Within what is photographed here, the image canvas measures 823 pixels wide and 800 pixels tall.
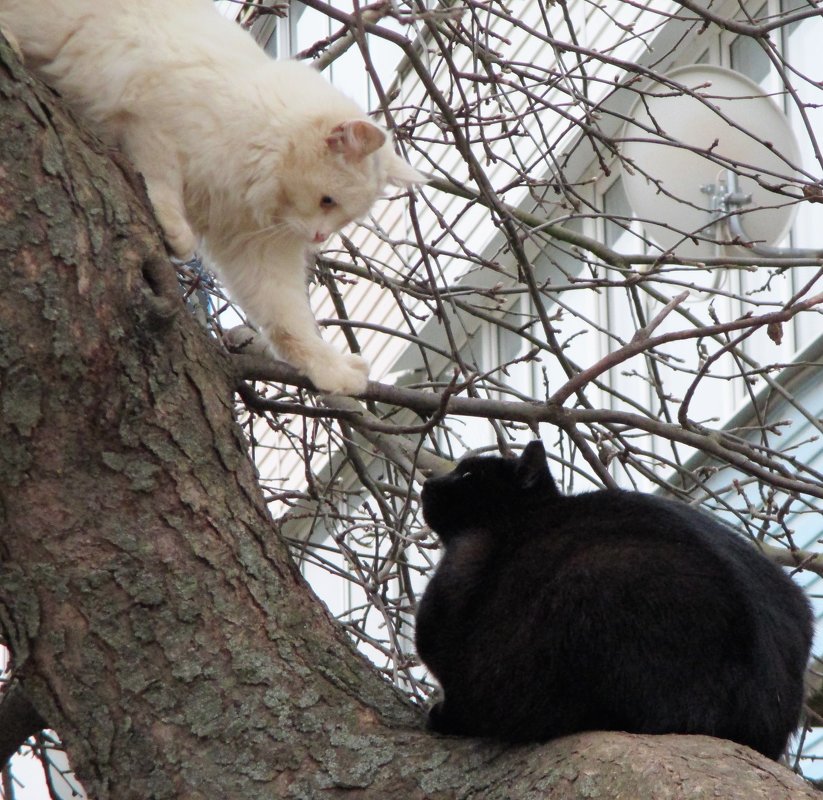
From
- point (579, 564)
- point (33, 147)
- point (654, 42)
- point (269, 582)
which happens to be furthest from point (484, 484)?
point (654, 42)

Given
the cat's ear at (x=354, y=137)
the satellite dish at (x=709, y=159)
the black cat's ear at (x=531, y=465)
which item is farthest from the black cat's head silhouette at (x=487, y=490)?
the satellite dish at (x=709, y=159)

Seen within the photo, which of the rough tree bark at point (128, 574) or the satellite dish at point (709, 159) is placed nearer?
the rough tree bark at point (128, 574)

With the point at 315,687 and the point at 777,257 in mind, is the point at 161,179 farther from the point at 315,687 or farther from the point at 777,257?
the point at 777,257

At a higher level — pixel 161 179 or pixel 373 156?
pixel 373 156

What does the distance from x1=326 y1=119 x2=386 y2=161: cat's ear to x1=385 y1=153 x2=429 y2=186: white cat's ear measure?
0.68ft

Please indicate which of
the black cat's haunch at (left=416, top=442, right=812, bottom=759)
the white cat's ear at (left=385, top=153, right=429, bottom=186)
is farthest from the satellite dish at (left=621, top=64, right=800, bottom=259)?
the black cat's haunch at (left=416, top=442, right=812, bottom=759)

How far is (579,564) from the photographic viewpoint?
7.90 ft

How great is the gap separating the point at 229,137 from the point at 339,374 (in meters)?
0.66

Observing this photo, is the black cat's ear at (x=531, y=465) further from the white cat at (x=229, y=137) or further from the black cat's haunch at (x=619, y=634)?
the white cat at (x=229, y=137)

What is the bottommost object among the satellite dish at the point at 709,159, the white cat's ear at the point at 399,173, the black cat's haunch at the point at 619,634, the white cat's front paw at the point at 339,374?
the black cat's haunch at the point at 619,634

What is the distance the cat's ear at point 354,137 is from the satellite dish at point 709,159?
93 centimetres

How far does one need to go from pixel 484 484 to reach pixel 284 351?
77cm

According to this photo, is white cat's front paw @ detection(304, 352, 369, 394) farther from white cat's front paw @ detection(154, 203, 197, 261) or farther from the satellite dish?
the satellite dish

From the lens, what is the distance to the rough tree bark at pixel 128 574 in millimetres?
2182
